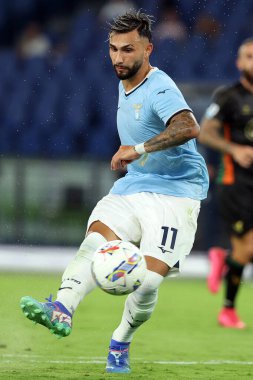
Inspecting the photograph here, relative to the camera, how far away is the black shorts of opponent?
28.7 ft

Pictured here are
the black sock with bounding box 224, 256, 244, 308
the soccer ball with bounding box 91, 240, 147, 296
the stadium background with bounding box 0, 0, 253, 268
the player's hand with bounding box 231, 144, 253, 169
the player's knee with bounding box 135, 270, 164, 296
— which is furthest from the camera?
the stadium background with bounding box 0, 0, 253, 268

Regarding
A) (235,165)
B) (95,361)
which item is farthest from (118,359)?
(235,165)

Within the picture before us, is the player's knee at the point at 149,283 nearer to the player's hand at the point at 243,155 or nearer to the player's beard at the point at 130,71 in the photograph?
the player's beard at the point at 130,71

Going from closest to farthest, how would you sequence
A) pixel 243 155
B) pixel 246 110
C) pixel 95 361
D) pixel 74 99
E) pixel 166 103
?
pixel 166 103 → pixel 95 361 → pixel 243 155 → pixel 246 110 → pixel 74 99

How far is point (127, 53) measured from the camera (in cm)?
575

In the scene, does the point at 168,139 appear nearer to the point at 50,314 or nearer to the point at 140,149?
the point at 140,149

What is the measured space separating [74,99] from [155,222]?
27.8 ft

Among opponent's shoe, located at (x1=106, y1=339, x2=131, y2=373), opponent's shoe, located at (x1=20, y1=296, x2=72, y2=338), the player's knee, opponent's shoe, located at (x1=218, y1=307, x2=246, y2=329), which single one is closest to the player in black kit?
opponent's shoe, located at (x1=218, y1=307, x2=246, y2=329)

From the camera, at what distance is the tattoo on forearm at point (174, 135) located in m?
5.50

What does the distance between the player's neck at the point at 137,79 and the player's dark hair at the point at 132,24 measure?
0.61ft

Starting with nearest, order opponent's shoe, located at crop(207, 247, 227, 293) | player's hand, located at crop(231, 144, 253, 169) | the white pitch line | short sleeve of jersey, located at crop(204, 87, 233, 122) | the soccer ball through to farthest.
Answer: the soccer ball, the white pitch line, player's hand, located at crop(231, 144, 253, 169), short sleeve of jersey, located at crop(204, 87, 233, 122), opponent's shoe, located at crop(207, 247, 227, 293)

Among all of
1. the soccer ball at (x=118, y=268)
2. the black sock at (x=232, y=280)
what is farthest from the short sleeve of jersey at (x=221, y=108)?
the soccer ball at (x=118, y=268)

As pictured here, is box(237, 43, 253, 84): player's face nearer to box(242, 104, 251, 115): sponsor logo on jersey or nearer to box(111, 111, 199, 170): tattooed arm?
box(242, 104, 251, 115): sponsor logo on jersey

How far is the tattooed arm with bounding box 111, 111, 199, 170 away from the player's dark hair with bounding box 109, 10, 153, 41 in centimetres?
59
